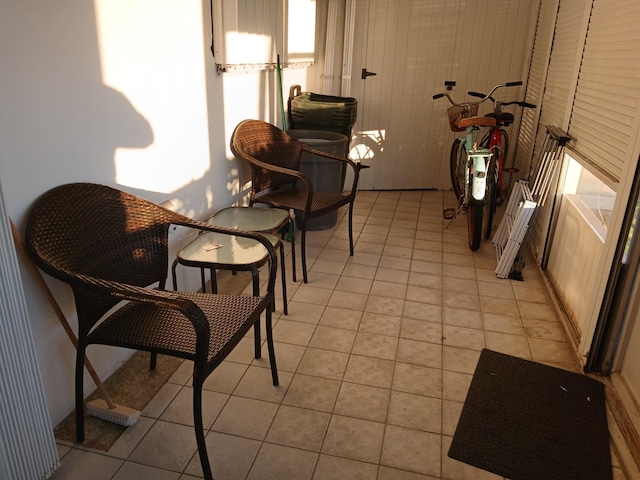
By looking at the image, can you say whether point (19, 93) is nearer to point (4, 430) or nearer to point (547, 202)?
point (4, 430)

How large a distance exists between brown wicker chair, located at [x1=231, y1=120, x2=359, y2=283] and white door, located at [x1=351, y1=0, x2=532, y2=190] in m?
1.72

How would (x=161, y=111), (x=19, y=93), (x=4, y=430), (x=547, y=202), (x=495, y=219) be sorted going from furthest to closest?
1. (x=495, y=219)
2. (x=547, y=202)
3. (x=161, y=111)
4. (x=19, y=93)
5. (x=4, y=430)

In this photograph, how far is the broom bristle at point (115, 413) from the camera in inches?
69.3

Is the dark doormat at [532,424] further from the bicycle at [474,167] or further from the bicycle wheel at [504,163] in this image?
the bicycle wheel at [504,163]

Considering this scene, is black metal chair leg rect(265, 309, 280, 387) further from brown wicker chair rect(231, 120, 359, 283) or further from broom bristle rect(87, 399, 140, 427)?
brown wicker chair rect(231, 120, 359, 283)

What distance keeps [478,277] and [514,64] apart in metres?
2.37

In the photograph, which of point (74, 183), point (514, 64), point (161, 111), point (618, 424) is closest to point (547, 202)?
point (618, 424)

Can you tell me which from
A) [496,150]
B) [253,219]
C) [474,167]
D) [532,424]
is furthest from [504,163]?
[532,424]

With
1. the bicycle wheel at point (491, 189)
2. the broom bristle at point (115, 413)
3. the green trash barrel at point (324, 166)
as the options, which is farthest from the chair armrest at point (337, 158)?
the broom bristle at point (115, 413)

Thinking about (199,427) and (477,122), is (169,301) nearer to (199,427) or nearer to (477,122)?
(199,427)

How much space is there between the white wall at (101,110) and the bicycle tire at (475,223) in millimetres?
1750

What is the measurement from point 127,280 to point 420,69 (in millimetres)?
3645

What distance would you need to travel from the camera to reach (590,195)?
263cm

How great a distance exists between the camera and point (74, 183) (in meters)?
1.68
